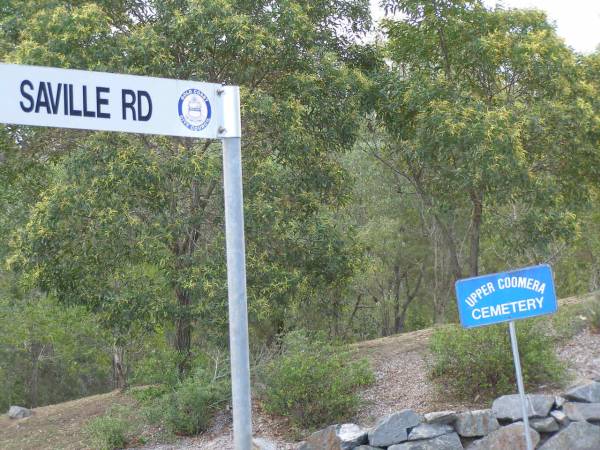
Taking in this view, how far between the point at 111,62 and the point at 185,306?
10.7 ft

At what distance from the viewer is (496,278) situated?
5.63 m

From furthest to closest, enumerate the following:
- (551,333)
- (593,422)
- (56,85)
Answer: (551,333)
(593,422)
(56,85)

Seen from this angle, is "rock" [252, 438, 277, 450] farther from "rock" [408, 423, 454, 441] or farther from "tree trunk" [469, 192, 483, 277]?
"tree trunk" [469, 192, 483, 277]

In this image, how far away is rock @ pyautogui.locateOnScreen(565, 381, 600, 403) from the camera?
7.62 m

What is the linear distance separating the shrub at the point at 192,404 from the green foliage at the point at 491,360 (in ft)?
8.26

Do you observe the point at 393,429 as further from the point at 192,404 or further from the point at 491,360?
the point at 192,404

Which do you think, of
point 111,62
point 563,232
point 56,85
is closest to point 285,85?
point 111,62

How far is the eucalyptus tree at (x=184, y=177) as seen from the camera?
9.78 metres

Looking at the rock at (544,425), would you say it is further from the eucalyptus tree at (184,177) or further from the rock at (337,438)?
the eucalyptus tree at (184,177)

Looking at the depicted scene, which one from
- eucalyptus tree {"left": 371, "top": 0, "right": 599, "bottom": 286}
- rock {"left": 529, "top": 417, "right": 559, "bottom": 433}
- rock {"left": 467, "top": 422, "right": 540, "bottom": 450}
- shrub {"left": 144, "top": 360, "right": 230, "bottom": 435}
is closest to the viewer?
rock {"left": 467, "top": 422, "right": 540, "bottom": 450}

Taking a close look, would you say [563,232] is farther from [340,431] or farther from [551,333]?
[340,431]

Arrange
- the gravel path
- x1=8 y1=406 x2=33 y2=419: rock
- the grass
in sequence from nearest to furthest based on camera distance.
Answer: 1. the gravel path
2. the grass
3. x1=8 y1=406 x2=33 y2=419: rock

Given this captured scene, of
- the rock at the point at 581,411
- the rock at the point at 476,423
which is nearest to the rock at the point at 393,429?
the rock at the point at 476,423

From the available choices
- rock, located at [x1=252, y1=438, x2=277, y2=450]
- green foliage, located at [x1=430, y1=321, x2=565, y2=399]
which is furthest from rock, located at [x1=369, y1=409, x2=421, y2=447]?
rock, located at [x1=252, y1=438, x2=277, y2=450]
